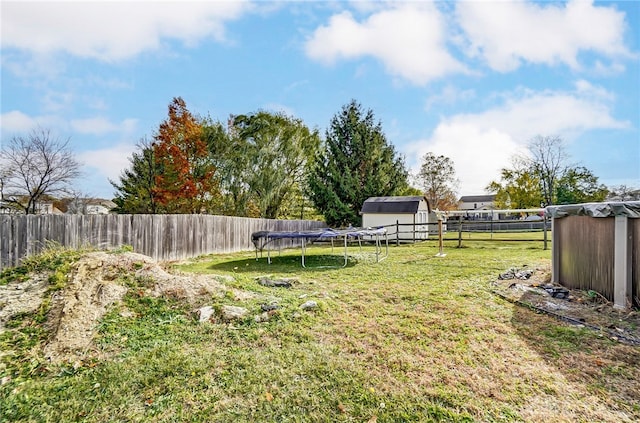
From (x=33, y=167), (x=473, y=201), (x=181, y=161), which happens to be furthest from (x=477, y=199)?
(x=33, y=167)

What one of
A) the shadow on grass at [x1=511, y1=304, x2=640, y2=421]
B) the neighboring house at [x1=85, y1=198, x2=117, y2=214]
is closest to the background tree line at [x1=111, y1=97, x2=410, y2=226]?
the neighboring house at [x1=85, y1=198, x2=117, y2=214]

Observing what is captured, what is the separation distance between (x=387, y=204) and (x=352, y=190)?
3.66 m

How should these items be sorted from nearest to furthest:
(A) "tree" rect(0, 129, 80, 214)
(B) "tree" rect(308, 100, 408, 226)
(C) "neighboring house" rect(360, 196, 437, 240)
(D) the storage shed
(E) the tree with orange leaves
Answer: (D) the storage shed → (A) "tree" rect(0, 129, 80, 214) → (C) "neighboring house" rect(360, 196, 437, 240) → (E) the tree with orange leaves → (B) "tree" rect(308, 100, 408, 226)

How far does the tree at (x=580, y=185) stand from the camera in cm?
2834

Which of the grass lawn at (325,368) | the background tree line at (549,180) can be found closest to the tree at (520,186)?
the background tree line at (549,180)

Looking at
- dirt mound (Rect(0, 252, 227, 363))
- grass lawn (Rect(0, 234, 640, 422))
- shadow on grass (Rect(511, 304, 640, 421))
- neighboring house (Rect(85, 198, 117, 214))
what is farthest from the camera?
neighboring house (Rect(85, 198, 117, 214))

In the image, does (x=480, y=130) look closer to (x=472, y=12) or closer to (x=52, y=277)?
(x=472, y=12)

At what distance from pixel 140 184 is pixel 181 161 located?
158 inches

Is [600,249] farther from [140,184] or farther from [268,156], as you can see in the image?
[140,184]

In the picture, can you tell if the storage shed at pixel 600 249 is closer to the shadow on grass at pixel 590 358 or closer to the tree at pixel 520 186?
the shadow on grass at pixel 590 358

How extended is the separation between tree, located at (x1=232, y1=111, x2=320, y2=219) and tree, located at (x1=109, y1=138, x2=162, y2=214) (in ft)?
15.7

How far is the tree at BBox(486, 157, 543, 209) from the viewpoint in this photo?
91.6 feet

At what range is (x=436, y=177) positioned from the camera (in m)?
29.9

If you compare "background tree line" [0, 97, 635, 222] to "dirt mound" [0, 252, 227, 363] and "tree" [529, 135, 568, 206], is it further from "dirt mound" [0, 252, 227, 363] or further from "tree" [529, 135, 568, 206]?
"dirt mound" [0, 252, 227, 363]
